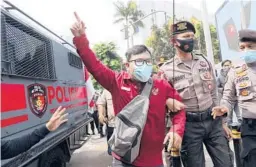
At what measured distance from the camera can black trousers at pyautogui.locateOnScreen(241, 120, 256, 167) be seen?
308 cm

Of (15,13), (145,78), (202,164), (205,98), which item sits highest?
(15,13)

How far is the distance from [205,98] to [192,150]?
1.68 ft

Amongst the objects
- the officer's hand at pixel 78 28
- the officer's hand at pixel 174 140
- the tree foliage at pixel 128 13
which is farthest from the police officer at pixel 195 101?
the tree foliage at pixel 128 13

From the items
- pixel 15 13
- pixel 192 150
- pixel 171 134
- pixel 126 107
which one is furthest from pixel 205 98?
pixel 15 13

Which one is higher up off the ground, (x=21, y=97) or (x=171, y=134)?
(x=21, y=97)

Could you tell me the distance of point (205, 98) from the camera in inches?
125

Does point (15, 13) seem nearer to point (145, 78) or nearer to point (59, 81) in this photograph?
point (59, 81)

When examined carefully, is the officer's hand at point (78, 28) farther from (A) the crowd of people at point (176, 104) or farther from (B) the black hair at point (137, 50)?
(B) the black hair at point (137, 50)

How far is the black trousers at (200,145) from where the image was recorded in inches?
121

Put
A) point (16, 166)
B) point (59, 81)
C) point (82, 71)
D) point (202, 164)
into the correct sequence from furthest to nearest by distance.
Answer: point (82, 71) → point (59, 81) → point (202, 164) → point (16, 166)

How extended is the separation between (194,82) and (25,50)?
1.84 meters

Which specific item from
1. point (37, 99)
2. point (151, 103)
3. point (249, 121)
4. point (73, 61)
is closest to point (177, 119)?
point (151, 103)

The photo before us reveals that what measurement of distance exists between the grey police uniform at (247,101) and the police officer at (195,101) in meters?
0.17

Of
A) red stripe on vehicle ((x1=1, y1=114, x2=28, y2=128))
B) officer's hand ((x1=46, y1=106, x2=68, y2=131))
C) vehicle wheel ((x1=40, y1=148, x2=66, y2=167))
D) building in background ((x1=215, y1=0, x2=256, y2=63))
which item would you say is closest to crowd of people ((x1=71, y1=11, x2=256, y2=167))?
officer's hand ((x1=46, y1=106, x2=68, y2=131))
